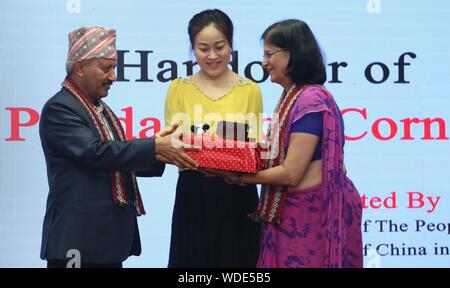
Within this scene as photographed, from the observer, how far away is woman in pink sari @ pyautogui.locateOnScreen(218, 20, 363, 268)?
9.83 ft

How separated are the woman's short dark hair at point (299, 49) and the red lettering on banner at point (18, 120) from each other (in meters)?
1.38

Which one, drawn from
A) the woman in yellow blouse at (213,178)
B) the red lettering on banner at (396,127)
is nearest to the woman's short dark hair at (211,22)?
the woman in yellow blouse at (213,178)

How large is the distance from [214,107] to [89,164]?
70 cm

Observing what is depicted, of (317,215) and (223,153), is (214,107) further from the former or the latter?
(317,215)

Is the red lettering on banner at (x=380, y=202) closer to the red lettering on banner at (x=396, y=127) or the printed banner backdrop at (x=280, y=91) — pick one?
the printed banner backdrop at (x=280, y=91)

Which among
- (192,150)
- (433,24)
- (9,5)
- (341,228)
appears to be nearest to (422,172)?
(433,24)

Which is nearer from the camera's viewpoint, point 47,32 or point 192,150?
point 192,150

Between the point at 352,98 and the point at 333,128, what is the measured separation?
3.57 ft

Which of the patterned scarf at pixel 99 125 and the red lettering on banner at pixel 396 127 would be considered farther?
the red lettering on banner at pixel 396 127

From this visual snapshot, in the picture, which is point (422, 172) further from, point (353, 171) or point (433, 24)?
point (433, 24)

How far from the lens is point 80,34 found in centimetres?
312

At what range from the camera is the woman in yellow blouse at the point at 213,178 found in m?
3.46

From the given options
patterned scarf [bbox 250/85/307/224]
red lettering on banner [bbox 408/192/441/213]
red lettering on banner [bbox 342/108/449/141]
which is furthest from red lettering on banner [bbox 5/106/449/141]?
patterned scarf [bbox 250/85/307/224]
